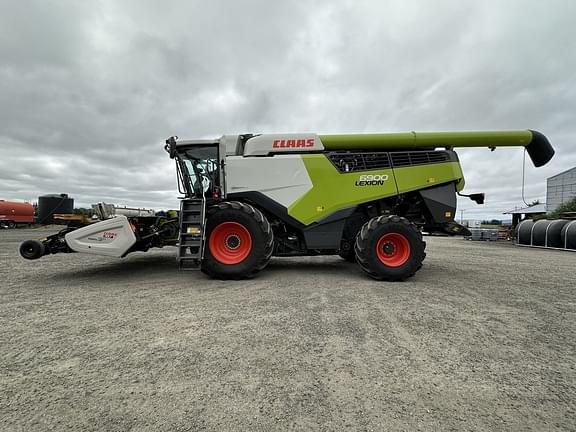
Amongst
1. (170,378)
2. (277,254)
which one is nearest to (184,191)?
(277,254)

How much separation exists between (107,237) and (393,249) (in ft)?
16.4

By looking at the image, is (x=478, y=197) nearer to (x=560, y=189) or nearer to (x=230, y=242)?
(x=230, y=242)

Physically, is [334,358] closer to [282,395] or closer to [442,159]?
[282,395]

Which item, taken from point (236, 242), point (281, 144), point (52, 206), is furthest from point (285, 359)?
point (52, 206)

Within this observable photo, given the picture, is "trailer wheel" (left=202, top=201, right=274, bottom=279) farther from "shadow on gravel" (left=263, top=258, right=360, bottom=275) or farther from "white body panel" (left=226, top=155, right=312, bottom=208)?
"shadow on gravel" (left=263, top=258, right=360, bottom=275)

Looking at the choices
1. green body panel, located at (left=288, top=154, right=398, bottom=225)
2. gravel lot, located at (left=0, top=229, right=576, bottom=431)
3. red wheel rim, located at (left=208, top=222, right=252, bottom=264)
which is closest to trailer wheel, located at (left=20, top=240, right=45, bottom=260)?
gravel lot, located at (left=0, top=229, right=576, bottom=431)

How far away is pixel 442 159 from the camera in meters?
5.59

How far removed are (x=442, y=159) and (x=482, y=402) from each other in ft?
15.7

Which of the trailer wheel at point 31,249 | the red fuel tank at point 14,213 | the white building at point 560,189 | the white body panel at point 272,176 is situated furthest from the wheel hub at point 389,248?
the red fuel tank at point 14,213

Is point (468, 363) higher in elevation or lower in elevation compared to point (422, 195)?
lower

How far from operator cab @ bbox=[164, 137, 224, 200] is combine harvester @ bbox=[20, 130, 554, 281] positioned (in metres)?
0.02

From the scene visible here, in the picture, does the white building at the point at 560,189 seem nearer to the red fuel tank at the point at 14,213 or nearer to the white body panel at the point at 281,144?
the white body panel at the point at 281,144

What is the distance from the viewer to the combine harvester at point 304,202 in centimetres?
497

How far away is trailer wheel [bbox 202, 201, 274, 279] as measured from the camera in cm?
494
